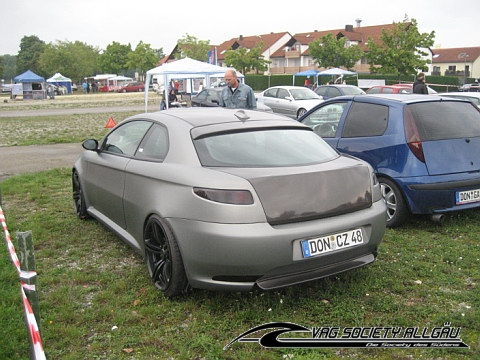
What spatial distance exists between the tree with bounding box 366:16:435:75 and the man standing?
42.8m

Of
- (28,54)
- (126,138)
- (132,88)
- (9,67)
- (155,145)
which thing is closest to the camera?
(155,145)

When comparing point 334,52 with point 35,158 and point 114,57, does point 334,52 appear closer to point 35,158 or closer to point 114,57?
point 114,57

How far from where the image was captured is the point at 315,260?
3482mm

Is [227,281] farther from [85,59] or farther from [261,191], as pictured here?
[85,59]

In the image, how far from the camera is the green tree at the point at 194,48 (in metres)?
76.8

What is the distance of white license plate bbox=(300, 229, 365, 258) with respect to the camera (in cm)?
344

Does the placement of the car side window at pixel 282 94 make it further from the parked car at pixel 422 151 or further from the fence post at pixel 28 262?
the fence post at pixel 28 262

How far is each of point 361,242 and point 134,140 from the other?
2.36 meters

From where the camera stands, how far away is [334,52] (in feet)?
201

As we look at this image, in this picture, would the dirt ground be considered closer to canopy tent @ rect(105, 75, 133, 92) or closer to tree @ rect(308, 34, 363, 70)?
tree @ rect(308, 34, 363, 70)

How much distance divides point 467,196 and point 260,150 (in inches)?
107

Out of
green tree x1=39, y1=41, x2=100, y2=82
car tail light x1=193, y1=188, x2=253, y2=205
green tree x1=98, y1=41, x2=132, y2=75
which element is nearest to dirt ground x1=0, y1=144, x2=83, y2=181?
car tail light x1=193, y1=188, x2=253, y2=205

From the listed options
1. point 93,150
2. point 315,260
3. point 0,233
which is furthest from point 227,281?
point 0,233

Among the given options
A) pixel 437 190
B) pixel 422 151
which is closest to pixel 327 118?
pixel 422 151
